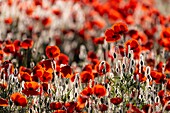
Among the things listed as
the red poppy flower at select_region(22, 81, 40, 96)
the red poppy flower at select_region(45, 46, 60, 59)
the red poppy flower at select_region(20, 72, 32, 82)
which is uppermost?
the red poppy flower at select_region(45, 46, 60, 59)

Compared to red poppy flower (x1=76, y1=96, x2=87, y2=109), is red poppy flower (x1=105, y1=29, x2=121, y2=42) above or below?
above

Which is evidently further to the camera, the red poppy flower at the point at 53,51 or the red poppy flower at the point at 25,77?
the red poppy flower at the point at 53,51

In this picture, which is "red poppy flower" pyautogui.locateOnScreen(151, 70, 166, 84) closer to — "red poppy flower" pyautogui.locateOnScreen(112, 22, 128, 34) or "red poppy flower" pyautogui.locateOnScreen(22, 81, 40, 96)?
"red poppy flower" pyautogui.locateOnScreen(112, 22, 128, 34)

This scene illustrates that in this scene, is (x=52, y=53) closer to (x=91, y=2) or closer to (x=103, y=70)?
(x=103, y=70)

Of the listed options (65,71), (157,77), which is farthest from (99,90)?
(157,77)

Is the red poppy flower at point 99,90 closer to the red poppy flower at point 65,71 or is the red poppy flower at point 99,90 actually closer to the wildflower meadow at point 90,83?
the wildflower meadow at point 90,83

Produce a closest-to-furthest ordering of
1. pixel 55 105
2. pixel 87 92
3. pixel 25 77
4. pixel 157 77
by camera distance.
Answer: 1. pixel 55 105
2. pixel 87 92
3. pixel 25 77
4. pixel 157 77

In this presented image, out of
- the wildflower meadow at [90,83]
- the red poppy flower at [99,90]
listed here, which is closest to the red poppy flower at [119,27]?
the wildflower meadow at [90,83]

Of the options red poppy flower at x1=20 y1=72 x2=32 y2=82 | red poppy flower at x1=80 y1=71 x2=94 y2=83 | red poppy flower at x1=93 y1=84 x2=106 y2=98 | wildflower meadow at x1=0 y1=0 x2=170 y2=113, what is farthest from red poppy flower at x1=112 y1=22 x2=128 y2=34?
red poppy flower at x1=20 y1=72 x2=32 y2=82

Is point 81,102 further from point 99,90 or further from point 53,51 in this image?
point 53,51

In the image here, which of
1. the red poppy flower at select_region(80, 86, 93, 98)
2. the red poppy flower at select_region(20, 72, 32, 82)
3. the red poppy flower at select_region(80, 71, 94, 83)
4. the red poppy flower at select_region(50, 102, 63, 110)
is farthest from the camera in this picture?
the red poppy flower at select_region(80, 71, 94, 83)

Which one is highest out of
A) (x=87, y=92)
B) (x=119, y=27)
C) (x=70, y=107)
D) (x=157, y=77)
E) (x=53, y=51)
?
(x=119, y=27)

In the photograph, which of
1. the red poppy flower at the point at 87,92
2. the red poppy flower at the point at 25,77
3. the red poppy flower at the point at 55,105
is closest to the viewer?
the red poppy flower at the point at 55,105
